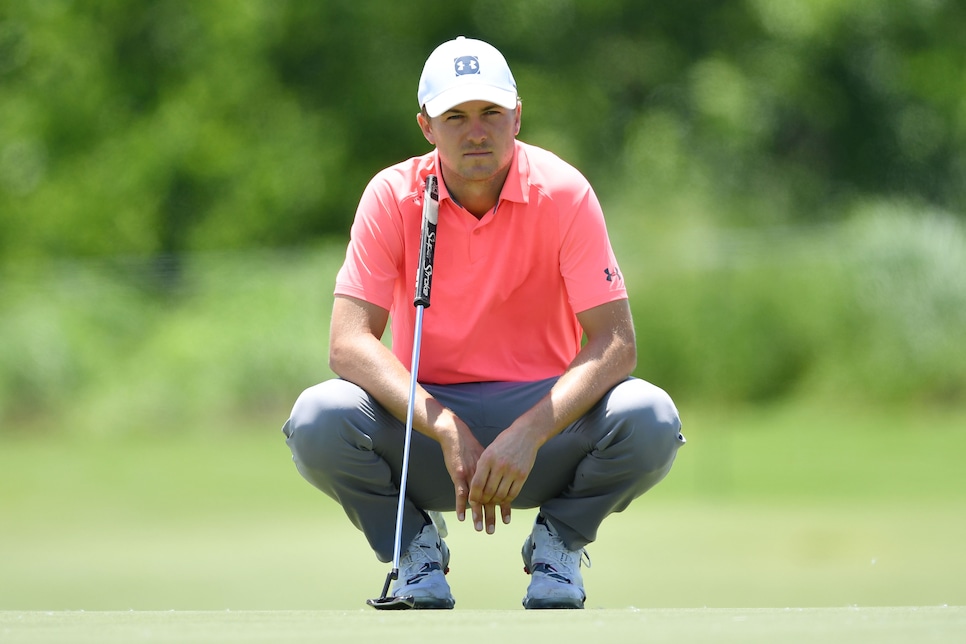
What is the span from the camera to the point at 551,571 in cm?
359

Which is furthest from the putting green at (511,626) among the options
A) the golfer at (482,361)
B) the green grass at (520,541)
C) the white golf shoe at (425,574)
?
the golfer at (482,361)

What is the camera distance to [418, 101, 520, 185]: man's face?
358cm

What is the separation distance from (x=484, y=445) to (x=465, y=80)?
91cm

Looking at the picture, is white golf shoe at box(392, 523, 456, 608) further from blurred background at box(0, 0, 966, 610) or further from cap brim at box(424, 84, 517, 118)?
blurred background at box(0, 0, 966, 610)

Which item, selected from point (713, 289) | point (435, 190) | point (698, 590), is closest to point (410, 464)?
point (435, 190)

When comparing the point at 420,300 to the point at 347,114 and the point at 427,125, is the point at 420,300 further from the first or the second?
the point at 347,114

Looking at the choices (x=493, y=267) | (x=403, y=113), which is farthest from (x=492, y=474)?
(x=403, y=113)

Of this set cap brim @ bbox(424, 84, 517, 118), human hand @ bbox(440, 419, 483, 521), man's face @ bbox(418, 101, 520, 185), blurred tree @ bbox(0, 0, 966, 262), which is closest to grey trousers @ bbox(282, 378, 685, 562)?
human hand @ bbox(440, 419, 483, 521)

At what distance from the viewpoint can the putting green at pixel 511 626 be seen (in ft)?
8.35

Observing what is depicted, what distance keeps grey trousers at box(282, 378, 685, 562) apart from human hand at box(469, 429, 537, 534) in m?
0.27

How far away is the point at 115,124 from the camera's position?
16.9 m

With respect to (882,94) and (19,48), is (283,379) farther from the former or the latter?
(882,94)

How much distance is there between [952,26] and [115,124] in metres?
9.54

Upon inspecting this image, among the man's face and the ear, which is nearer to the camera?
the man's face
